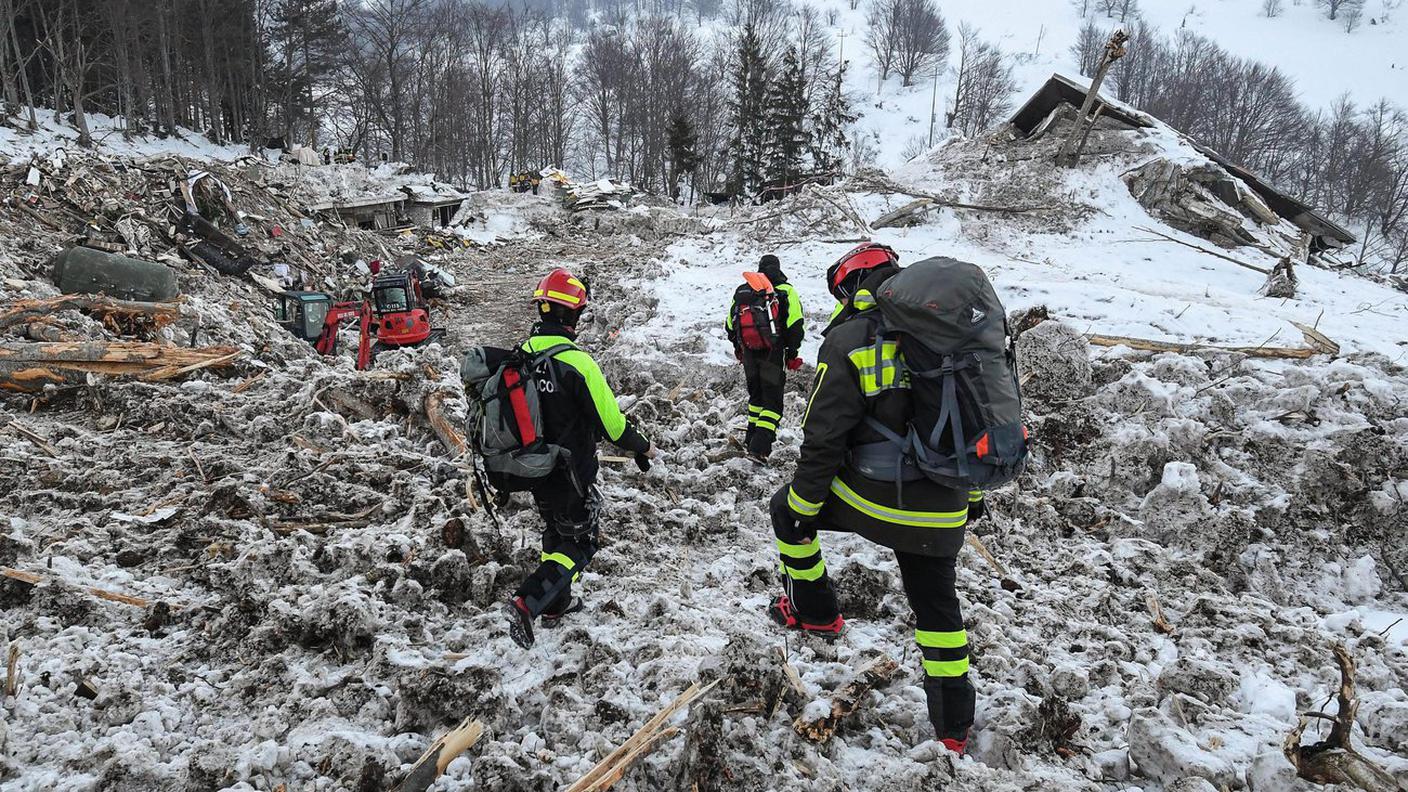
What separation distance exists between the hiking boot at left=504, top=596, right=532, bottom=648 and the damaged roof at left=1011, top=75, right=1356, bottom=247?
54.1 ft

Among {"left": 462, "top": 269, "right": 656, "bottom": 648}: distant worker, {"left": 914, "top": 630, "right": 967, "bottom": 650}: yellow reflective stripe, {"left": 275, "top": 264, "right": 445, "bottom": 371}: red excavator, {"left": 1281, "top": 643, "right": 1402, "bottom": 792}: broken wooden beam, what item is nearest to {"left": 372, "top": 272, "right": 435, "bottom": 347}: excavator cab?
{"left": 275, "top": 264, "right": 445, "bottom": 371}: red excavator

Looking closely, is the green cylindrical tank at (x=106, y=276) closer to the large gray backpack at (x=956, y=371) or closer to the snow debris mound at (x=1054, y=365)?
the large gray backpack at (x=956, y=371)

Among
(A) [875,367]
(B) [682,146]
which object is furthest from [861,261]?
(B) [682,146]

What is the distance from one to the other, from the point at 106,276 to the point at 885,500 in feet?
34.4

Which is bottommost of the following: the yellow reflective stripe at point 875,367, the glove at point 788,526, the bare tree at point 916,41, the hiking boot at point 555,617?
the hiking boot at point 555,617

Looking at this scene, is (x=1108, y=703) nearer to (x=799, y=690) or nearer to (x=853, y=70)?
(x=799, y=690)

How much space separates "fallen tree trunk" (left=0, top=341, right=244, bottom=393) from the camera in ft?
18.8

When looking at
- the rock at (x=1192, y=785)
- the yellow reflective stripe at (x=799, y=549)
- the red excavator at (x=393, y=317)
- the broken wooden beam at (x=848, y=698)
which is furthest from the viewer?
the red excavator at (x=393, y=317)

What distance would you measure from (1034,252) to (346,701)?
1207 centimetres

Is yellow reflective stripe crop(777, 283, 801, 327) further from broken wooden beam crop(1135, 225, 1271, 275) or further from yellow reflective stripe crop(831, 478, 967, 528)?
broken wooden beam crop(1135, 225, 1271, 275)

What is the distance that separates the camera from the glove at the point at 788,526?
3000 millimetres

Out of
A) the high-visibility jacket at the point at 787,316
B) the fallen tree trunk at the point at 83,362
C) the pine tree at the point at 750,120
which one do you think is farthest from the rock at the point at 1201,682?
the pine tree at the point at 750,120

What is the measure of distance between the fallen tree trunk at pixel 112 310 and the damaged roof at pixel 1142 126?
1692 cm

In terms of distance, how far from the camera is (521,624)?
3.18 meters
